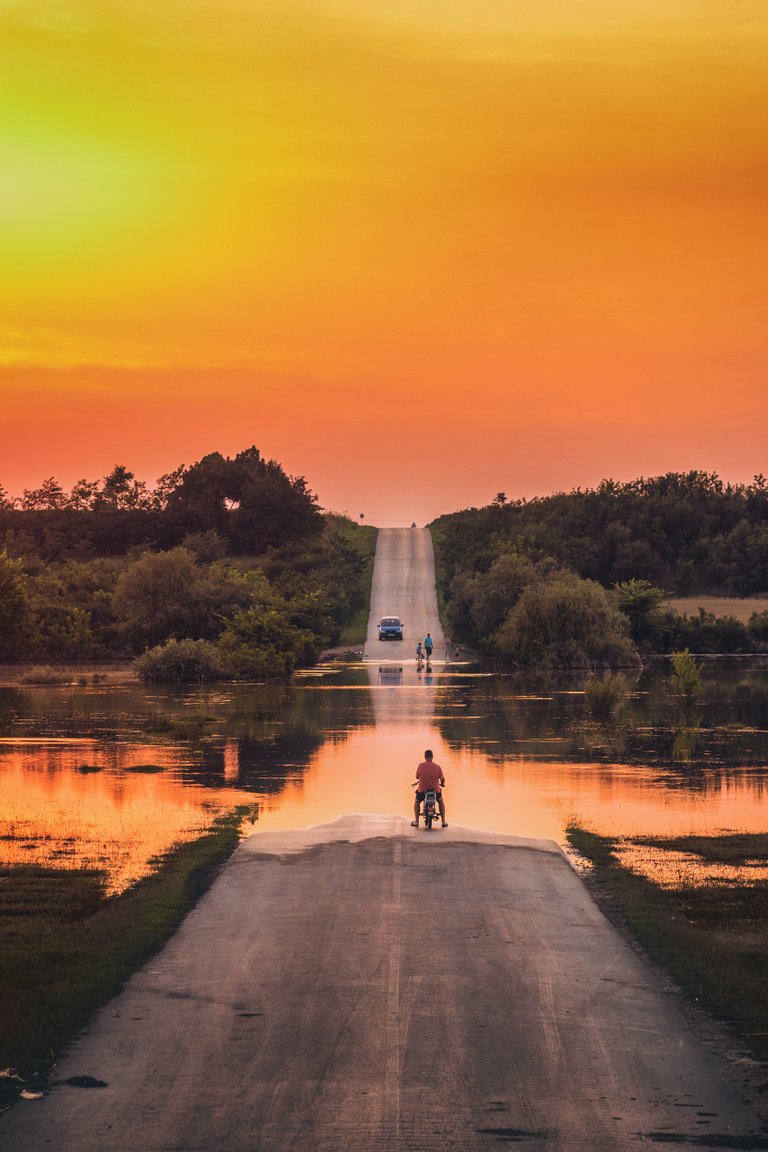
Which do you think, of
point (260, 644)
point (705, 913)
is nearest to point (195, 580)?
point (260, 644)

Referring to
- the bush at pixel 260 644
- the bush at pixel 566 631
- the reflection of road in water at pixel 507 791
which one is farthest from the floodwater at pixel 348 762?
the bush at pixel 566 631

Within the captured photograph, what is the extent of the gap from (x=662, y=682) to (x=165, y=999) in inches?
2204

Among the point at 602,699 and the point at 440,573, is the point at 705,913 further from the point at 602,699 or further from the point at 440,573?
the point at 440,573

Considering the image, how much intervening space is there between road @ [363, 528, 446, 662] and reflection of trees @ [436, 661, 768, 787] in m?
27.8

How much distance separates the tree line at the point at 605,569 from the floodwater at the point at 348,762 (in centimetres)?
1571

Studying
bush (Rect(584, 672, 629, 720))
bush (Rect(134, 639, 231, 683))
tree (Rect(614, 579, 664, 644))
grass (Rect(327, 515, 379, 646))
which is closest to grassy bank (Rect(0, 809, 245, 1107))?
bush (Rect(584, 672, 629, 720))

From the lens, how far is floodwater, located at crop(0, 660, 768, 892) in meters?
25.4

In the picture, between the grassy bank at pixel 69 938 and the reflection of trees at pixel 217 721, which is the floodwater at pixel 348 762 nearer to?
the reflection of trees at pixel 217 721

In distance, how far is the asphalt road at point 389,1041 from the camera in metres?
9.88

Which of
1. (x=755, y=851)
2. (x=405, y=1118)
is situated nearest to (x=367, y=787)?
(x=755, y=851)

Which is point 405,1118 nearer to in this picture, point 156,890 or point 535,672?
point 156,890

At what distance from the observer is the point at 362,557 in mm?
132250

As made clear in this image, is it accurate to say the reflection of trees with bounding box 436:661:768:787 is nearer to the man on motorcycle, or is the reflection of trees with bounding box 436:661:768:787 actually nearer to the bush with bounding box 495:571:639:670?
the man on motorcycle

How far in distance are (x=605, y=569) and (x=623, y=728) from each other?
8544cm
